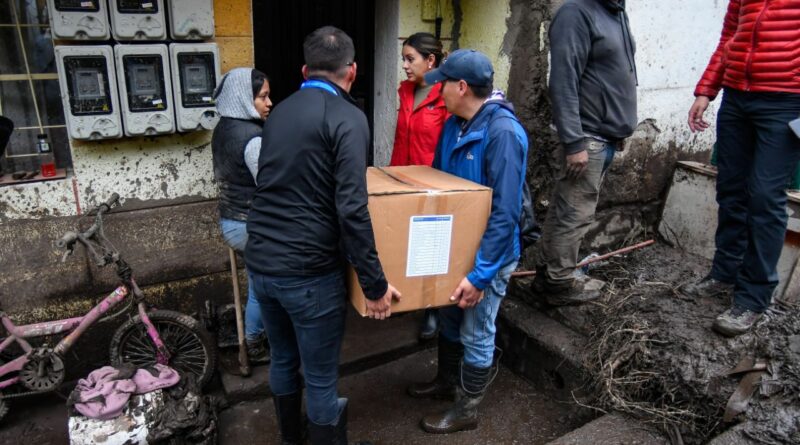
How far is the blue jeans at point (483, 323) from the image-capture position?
2865 millimetres

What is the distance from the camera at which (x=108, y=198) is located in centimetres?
357

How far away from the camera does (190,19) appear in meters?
3.36

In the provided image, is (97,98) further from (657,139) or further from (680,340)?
(657,139)

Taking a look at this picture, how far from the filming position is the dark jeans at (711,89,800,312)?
118 inches

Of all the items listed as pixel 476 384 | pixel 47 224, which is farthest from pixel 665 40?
pixel 47 224

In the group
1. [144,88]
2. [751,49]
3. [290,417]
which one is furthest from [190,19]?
[751,49]

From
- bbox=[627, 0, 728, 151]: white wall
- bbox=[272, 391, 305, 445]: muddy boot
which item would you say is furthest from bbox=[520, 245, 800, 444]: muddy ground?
bbox=[272, 391, 305, 445]: muddy boot

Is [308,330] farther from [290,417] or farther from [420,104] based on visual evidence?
[420,104]

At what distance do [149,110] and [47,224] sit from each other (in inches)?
37.0

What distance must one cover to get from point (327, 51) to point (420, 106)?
149 centimetres

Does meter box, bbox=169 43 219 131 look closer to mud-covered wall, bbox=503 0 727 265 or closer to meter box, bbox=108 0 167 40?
meter box, bbox=108 0 167 40

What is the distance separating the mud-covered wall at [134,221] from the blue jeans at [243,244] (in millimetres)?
654

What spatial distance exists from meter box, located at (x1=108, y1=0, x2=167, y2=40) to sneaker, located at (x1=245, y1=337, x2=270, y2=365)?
194cm

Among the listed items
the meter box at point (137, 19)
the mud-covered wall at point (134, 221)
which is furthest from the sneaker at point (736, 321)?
the meter box at point (137, 19)
